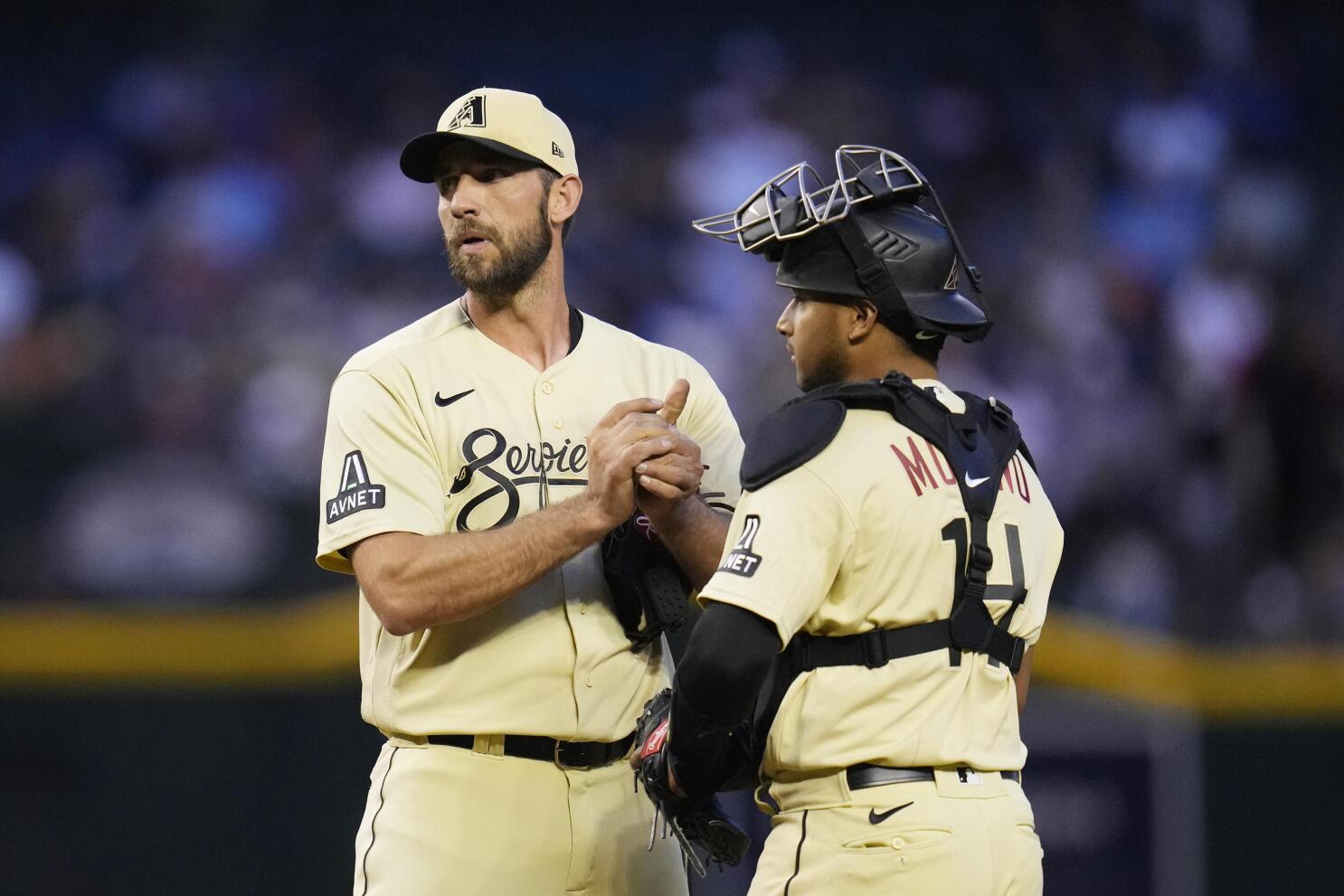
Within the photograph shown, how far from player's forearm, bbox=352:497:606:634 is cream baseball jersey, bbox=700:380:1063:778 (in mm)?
536

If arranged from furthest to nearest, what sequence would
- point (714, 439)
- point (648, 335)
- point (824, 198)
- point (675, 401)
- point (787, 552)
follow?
1. point (648, 335)
2. point (714, 439)
3. point (675, 401)
4. point (824, 198)
5. point (787, 552)

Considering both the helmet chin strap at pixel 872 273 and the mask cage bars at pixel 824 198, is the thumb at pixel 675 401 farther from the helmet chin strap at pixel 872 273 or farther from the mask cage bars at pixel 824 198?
the helmet chin strap at pixel 872 273

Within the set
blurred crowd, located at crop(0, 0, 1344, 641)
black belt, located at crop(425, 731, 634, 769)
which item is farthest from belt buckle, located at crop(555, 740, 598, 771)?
blurred crowd, located at crop(0, 0, 1344, 641)

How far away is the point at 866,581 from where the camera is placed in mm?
2844

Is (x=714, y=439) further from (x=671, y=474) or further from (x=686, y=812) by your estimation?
(x=686, y=812)

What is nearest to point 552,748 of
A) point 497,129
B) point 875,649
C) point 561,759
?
point 561,759

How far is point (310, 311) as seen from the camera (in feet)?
30.3

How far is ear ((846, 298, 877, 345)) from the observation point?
10.1 ft

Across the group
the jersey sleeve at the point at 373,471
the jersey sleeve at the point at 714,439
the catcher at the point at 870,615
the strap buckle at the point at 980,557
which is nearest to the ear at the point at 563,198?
the jersey sleeve at the point at 714,439

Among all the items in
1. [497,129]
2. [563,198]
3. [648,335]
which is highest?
[648,335]

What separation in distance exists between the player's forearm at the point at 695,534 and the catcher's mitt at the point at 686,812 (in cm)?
38

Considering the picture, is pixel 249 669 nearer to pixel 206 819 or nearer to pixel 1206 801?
pixel 206 819

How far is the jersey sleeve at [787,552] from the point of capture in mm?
2730

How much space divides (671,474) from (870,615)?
62 cm
